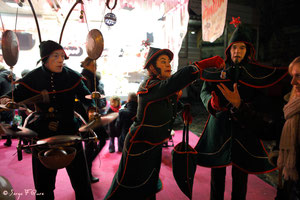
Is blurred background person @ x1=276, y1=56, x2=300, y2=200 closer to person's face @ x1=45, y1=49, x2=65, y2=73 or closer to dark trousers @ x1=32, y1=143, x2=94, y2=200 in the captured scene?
dark trousers @ x1=32, y1=143, x2=94, y2=200

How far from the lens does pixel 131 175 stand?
1972 millimetres

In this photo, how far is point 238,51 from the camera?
203 cm

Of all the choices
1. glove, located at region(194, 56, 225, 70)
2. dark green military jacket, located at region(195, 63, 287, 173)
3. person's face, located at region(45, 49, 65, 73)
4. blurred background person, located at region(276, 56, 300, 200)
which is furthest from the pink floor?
glove, located at region(194, 56, 225, 70)

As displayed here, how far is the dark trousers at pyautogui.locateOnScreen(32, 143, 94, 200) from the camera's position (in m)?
1.90

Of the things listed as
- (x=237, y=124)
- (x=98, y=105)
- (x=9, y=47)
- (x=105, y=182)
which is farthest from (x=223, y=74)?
(x=105, y=182)

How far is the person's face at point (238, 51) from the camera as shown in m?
2.03

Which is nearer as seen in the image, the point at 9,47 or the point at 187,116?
the point at 9,47

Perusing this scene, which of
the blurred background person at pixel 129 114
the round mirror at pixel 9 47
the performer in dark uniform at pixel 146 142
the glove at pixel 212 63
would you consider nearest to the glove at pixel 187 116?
the performer in dark uniform at pixel 146 142

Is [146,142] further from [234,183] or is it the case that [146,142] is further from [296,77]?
[296,77]

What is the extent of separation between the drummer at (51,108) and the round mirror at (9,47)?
207mm

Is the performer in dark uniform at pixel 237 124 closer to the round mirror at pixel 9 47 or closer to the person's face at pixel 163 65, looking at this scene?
the person's face at pixel 163 65

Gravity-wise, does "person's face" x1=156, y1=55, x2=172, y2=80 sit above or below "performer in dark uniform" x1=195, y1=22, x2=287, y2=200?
above

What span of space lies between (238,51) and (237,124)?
744 millimetres

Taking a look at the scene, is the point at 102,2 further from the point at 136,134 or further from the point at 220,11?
the point at 136,134
